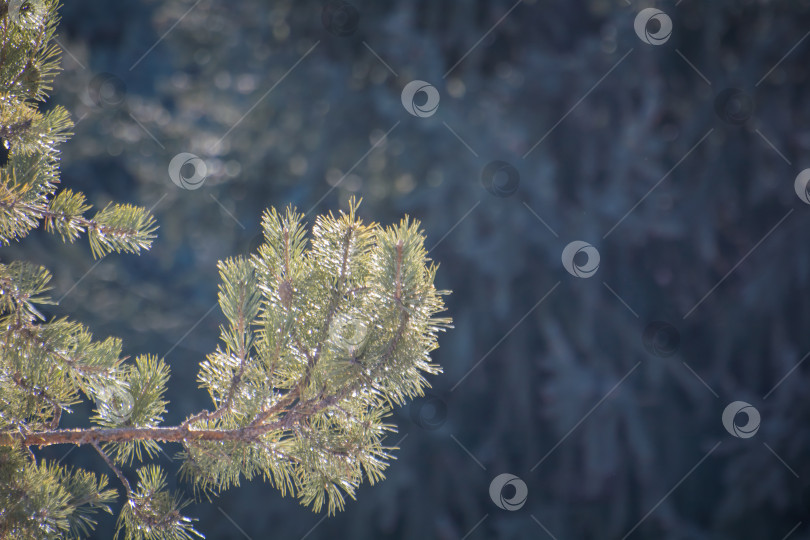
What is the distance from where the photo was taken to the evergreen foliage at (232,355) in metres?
0.81

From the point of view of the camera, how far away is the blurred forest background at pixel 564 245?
8.77ft

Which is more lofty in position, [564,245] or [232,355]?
[564,245]

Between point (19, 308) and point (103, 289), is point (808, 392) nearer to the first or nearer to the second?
point (19, 308)

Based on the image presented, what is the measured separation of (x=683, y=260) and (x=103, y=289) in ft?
9.30

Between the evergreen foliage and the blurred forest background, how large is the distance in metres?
1.93

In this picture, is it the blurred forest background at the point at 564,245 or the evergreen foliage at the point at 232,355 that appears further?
the blurred forest background at the point at 564,245

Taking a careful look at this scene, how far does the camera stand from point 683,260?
2.86 m

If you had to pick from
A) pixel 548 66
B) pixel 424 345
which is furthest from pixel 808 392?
pixel 424 345

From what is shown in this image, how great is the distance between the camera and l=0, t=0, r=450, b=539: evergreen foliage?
2.65ft

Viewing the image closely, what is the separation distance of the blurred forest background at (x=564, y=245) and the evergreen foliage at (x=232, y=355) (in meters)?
1.93

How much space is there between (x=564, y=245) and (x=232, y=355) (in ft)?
6.82

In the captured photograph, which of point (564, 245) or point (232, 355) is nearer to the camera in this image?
point (232, 355)

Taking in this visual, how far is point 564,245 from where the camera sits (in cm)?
275

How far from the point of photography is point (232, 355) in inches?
35.1
